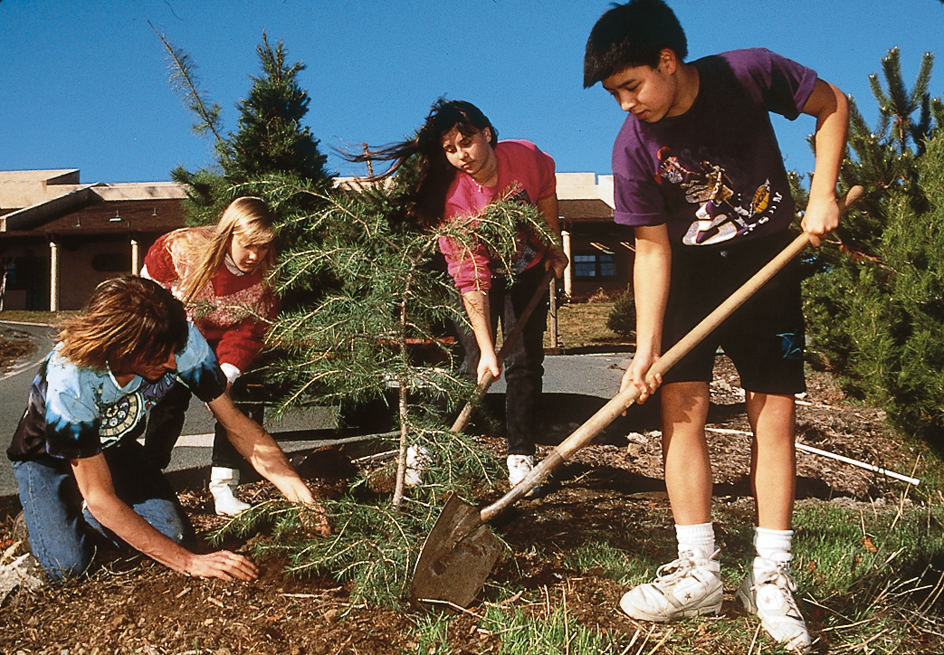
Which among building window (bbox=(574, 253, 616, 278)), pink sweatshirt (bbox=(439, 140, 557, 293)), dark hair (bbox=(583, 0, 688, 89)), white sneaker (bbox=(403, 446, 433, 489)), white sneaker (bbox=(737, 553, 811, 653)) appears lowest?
white sneaker (bbox=(737, 553, 811, 653))

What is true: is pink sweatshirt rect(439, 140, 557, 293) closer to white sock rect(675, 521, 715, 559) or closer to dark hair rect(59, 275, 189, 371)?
dark hair rect(59, 275, 189, 371)

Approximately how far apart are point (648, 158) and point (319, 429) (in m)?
4.31

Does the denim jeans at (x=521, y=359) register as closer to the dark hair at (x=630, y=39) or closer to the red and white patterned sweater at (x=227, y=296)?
the red and white patterned sweater at (x=227, y=296)

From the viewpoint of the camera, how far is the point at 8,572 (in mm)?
2418

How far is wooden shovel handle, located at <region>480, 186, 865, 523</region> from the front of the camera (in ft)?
6.89

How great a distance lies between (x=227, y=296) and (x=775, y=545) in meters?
2.28

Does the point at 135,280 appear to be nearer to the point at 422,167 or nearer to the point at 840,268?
the point at 422,167

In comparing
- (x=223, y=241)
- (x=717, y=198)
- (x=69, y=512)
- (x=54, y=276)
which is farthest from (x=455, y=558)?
(x=54, y=276)

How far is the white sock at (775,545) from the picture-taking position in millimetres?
2094

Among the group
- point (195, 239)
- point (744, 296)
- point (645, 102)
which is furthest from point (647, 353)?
point (195, 239)

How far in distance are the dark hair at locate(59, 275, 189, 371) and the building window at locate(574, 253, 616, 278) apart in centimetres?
2240

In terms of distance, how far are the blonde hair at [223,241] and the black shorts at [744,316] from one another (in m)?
1.67

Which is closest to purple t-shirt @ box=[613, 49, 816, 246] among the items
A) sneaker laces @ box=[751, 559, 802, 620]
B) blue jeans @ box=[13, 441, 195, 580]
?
sneaker laces @ box=[751, 559, 802, 620]

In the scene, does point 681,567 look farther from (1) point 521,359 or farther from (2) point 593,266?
(2) point 593,266
